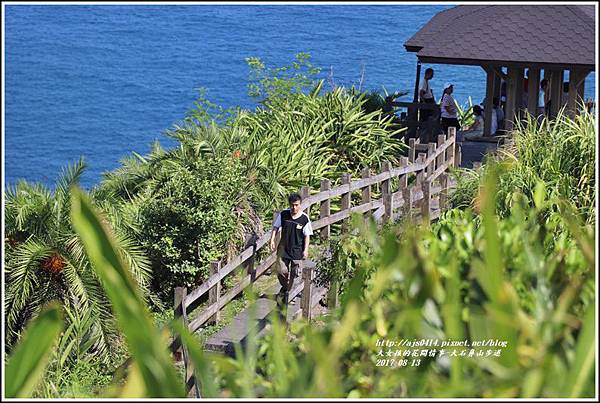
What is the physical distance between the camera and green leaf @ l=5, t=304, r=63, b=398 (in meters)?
1.96

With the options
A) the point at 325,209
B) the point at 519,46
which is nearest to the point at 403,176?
the point at 325,209

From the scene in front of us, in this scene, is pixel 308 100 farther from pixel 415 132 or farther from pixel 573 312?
pixel 573 312

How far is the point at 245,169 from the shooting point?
14758 mm

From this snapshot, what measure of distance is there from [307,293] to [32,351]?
8996 millimetres

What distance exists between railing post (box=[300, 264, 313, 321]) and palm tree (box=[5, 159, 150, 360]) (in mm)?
2293

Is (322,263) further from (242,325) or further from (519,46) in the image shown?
(519,46)

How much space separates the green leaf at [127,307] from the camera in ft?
6.04

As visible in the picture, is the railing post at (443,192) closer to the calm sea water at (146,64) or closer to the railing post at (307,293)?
the railing post at (307,293)

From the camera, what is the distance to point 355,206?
14211mm

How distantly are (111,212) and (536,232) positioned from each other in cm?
1085

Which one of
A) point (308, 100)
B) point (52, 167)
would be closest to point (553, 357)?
point (308, 100)

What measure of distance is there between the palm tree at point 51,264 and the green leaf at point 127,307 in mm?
9925

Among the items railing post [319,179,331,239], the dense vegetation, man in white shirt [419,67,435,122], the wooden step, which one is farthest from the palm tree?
man in white shirt [419,67,435,122]

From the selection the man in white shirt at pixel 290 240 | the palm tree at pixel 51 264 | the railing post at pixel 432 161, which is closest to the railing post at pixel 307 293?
the man in white shirt at pixel 290 240
